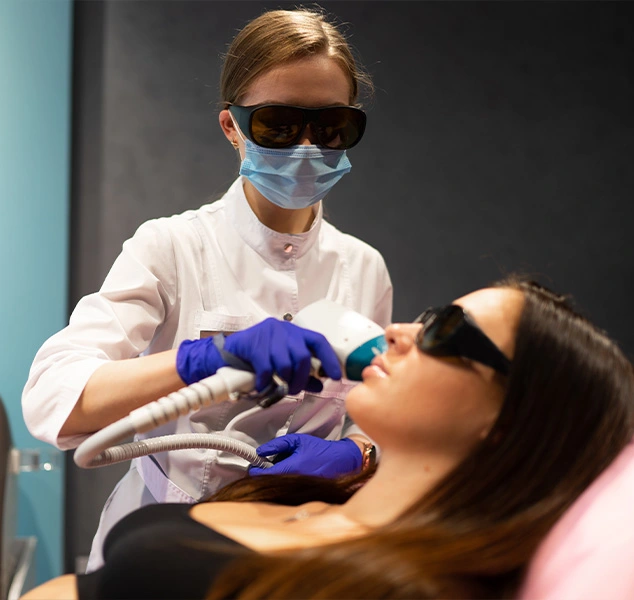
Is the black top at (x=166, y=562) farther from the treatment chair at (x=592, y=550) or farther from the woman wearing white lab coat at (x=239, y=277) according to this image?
the treatment chair at (x=592, y=550)

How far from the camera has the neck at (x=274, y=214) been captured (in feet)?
6.41

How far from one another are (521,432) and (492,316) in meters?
0.22

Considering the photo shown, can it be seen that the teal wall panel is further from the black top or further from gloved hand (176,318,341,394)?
the black top

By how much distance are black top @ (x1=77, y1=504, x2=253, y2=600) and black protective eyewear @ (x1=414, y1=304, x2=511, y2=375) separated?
0.48 metres

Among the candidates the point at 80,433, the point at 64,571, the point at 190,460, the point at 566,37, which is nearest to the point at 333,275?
the point at 190,460

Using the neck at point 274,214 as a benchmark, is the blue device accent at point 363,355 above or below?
below

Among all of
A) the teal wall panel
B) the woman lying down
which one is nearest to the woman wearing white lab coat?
the woman lying down

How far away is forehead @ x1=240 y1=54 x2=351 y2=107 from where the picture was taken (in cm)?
176

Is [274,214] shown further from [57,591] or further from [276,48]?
[57,591]

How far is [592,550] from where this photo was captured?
3.92ft

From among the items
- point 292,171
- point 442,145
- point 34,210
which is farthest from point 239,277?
point 442,145

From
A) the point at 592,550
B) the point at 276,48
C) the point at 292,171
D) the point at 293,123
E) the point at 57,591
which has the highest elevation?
the point at 276,48

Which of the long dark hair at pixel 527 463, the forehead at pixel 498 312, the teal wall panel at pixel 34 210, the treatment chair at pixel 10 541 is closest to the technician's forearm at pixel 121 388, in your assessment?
the long dark hair at pixel 527 463

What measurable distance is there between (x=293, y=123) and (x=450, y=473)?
2.95 feet
